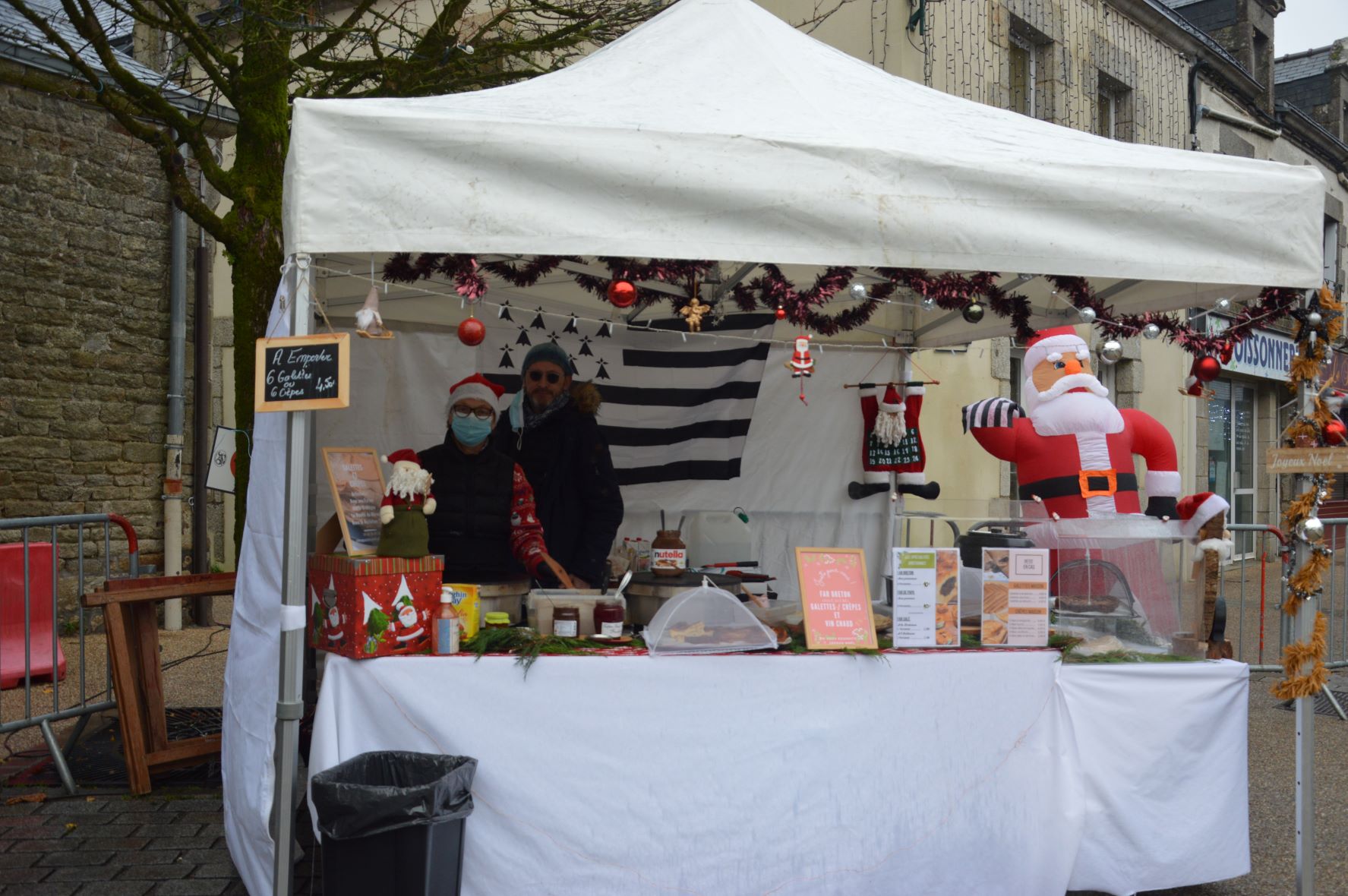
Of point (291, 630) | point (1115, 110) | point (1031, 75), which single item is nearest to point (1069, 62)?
point (1031, 75)

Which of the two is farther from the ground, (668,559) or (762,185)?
(762,185)

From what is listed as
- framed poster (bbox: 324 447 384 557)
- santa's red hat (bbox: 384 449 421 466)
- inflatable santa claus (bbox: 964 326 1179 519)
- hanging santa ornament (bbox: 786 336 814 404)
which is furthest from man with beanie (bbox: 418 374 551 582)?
inflatable santa claus (bbox: 964 326 1179 519)

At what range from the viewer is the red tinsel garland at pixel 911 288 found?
403 centimetres

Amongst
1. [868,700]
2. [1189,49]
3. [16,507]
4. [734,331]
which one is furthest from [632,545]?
[1189,49]

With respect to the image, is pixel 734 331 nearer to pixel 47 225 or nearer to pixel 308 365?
pixel 308 365

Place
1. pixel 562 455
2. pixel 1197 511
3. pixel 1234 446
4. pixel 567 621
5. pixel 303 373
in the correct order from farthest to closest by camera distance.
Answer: pixel 1234 446
pixel 562 455
pixel 1197 511
pixel 567 621
pixel 303 373

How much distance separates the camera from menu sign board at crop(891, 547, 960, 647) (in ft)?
12.1

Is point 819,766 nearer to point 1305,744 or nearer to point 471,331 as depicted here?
point 1305,744

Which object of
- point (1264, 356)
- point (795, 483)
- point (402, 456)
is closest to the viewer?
point (402, 456)

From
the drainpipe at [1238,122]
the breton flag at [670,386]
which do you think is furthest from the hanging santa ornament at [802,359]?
the drainpipe at [1238,122]

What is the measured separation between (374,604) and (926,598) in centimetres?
175

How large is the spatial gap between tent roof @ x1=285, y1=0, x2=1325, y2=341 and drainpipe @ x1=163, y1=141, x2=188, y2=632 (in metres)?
6.33

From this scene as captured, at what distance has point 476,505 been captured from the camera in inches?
174

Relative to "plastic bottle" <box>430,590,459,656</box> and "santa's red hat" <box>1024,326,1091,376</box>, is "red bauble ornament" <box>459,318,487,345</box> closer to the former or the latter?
"plastic bottle" <box>430,590,459,656</box>
